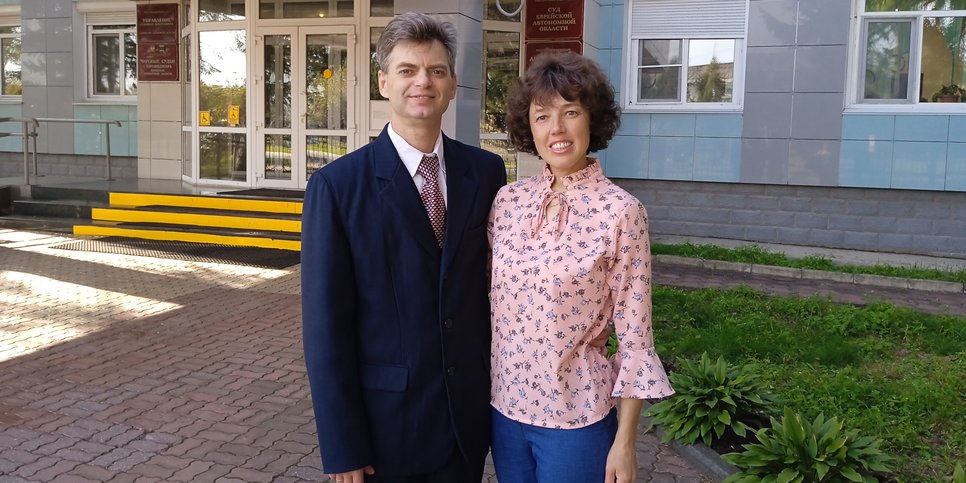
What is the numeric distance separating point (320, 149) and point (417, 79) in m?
11.1

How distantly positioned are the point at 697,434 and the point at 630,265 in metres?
2.39

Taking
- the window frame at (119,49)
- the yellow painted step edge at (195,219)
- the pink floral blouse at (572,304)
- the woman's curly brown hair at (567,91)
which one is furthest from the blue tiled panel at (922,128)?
the window frame at (119,49)

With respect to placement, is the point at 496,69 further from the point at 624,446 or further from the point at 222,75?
the point at 624,446

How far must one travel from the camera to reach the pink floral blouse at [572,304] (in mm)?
2133

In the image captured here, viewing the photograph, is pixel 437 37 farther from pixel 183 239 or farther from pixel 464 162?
pixel 183 239

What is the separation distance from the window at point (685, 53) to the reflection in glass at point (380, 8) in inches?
138

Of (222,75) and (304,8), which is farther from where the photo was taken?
(222,75)

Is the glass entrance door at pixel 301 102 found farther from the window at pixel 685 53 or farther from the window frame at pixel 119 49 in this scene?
the window at pixel 685 53

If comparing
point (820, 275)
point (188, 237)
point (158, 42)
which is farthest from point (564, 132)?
point (158, 42)

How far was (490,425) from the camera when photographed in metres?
2.35

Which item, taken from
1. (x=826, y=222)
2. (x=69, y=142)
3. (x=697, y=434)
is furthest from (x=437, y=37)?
(x=69, y=142)

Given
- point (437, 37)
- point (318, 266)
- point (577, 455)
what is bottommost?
point (577, 455)

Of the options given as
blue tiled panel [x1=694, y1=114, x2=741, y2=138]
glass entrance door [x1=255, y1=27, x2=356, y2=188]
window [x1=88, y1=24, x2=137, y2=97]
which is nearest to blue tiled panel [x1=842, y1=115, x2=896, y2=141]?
blue tiled panel [x1=694, y1=114, x2=741, y2=138]

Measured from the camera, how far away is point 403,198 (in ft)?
7.13
